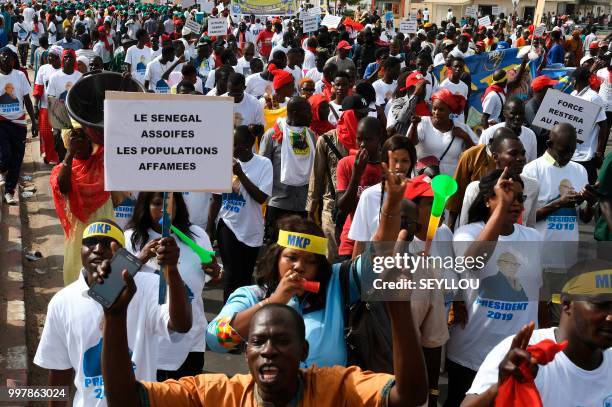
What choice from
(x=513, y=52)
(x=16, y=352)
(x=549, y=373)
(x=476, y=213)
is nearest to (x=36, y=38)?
(x=513, y=52)

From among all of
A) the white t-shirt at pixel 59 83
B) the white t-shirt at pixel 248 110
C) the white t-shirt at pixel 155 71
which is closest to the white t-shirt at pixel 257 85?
the white t-shirt at pixel 155 71

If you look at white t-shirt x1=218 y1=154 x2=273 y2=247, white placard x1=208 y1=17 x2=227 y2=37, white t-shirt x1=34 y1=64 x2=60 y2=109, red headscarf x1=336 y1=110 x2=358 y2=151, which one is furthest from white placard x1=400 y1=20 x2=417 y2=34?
white t-shirt x1=218 y1=154 x2=273 y2=247

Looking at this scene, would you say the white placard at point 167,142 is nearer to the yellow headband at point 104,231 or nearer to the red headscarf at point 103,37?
the yellow headband at point 104,231

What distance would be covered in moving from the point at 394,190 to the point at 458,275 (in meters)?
1.85

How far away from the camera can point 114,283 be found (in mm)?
2844

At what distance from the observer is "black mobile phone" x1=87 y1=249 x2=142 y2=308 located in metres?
2.82

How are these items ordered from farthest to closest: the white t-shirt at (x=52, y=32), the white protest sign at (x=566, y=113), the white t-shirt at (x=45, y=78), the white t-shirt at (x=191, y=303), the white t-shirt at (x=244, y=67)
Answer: the white t-shirt at (x=52, y=32), the white t-shirt at (x=244, y=67), the white t-shirt at (x=45, y=78), the white protest sign at (x=566, y=113), the white t-shirt at (x=191, y=303)

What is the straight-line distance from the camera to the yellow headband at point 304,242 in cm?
367

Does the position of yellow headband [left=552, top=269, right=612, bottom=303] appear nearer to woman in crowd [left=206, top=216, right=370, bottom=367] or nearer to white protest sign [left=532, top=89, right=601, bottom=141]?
woman in crowd [left=206, top=216, right=370, bottom=367]

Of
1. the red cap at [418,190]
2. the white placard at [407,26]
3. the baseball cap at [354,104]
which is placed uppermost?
the red cap at [418,190]

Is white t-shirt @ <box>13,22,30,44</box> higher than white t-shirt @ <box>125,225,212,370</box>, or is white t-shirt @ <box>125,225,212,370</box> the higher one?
white t-shirt @ <box>125,225,212,370</box>

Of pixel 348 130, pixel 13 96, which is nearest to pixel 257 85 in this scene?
pixel 13 96

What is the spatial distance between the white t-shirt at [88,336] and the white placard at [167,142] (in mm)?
530

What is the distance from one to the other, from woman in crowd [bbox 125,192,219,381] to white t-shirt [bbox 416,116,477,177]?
3.17 m
